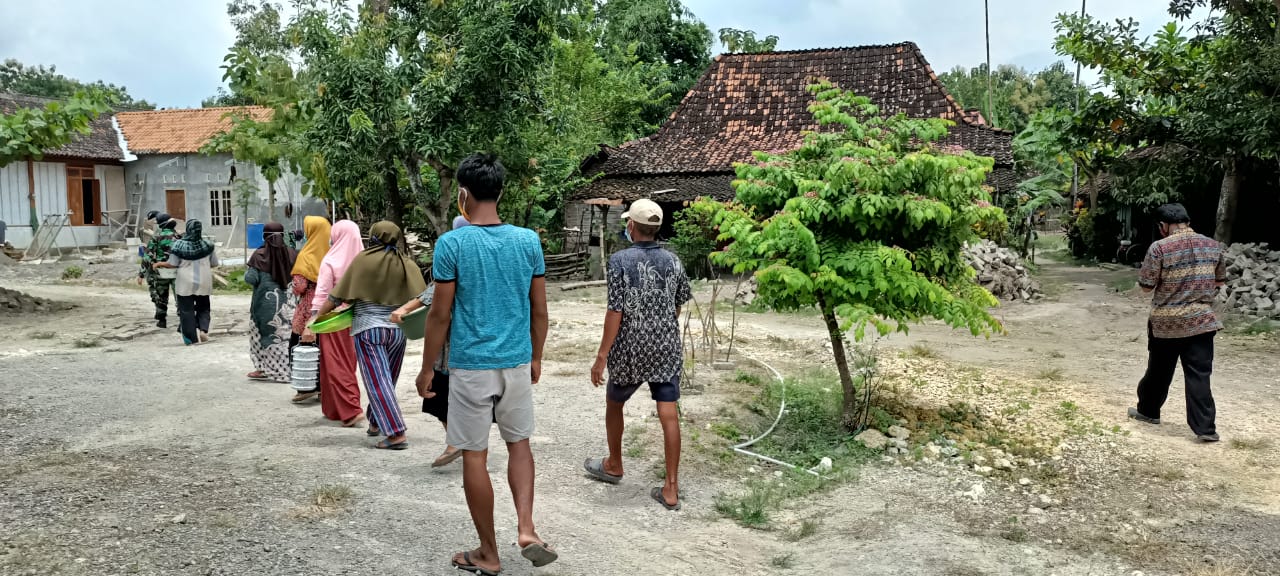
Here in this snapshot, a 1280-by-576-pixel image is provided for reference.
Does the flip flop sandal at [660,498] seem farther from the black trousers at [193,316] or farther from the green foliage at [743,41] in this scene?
the green foliage at [743,41]

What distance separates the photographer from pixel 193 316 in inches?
378

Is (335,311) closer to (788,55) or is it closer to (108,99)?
(108,99)

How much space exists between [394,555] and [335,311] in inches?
82.9

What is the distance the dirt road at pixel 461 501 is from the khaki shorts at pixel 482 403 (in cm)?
59

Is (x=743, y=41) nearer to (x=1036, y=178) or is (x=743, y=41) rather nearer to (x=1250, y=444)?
(x=1036, y=178)

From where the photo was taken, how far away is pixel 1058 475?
5621 mm

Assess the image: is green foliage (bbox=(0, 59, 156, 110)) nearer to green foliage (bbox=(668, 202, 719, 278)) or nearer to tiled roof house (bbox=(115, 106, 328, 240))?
tiled roof house (bbox=(115, 106, 328, 240))

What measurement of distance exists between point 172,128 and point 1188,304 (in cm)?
2781

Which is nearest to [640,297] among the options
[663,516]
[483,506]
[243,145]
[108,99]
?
[663,516]

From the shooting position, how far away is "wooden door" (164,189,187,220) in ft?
85.6

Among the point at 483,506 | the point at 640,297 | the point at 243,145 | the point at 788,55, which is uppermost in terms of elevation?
the point at 788,55

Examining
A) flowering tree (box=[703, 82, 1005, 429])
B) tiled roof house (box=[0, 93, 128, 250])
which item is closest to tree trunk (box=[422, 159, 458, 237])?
flowering tree (box=[703, 82, 1005, 429])

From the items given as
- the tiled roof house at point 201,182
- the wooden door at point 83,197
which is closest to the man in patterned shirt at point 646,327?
the tiled roof house at point 201,182

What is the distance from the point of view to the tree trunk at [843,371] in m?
6.17
